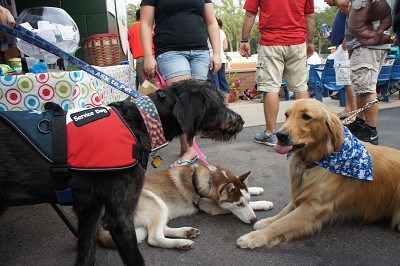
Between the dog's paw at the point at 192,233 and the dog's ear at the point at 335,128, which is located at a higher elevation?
the dog's ear at the point at 335,128

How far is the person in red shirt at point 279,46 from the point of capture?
14.2ft

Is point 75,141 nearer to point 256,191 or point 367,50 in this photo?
point 256,191

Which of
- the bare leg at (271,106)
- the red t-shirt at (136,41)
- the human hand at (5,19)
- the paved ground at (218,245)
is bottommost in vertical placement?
the paved ground at (218,245)

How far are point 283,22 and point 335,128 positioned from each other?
2.63 m

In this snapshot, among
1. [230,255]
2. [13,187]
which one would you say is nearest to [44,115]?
[13,187]

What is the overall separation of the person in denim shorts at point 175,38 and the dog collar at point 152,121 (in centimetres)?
139

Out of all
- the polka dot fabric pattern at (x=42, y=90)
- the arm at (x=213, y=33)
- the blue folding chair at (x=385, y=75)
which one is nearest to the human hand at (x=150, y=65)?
the arm at (x=213, y=33)

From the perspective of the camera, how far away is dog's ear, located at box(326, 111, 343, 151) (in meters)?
2.21

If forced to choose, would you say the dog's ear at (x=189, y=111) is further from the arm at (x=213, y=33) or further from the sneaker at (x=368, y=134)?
the sneaker at (x=368, y=134)

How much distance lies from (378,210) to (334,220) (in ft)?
1.07

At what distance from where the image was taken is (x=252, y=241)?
2287 millimetres

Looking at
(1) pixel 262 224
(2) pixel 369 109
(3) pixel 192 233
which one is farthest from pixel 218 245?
(2) pixel 369 109

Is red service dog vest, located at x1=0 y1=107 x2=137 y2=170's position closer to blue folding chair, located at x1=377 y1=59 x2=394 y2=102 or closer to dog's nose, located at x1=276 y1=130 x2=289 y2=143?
dog's nose, located at x1=276 y1=130 x2=289 y2=143

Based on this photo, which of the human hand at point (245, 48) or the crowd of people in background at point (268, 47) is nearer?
the crowd of people in background at point (268, 47)
